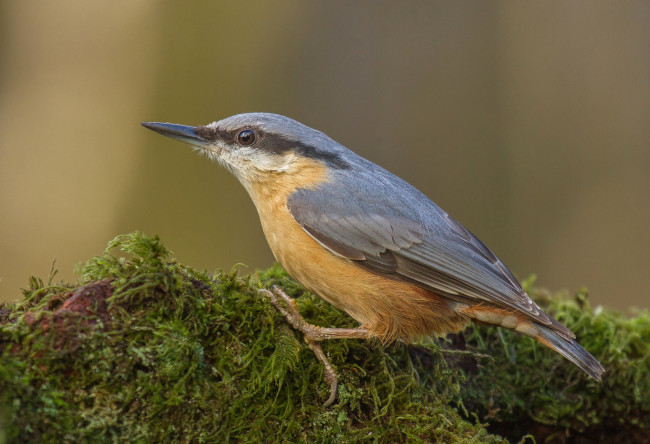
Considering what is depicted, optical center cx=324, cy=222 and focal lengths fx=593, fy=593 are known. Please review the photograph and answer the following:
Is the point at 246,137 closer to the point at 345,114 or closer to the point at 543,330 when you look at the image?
the point at 543,330

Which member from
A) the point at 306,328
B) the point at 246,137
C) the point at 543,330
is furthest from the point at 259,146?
the point at 543,330

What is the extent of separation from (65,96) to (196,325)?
25.4 feet

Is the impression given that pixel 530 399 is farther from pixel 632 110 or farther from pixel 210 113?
pixel 632 110

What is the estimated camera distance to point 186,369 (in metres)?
2.36

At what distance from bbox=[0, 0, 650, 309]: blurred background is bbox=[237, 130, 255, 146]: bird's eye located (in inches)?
189

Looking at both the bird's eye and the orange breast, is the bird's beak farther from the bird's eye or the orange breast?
the orange breast

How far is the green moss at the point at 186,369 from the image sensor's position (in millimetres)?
2150

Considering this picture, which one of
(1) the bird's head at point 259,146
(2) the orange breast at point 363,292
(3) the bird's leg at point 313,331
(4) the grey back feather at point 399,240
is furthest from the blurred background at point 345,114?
(3) the bird's leg at point 313,331

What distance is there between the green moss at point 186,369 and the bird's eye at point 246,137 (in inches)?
42.1

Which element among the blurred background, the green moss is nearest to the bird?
the green moss

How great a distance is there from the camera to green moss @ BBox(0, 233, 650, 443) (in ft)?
7.06

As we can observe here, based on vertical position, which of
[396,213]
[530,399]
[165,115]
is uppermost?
[165,115]

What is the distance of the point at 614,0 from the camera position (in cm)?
918

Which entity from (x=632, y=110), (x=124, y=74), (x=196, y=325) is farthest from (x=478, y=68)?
(x=196, y=325)
